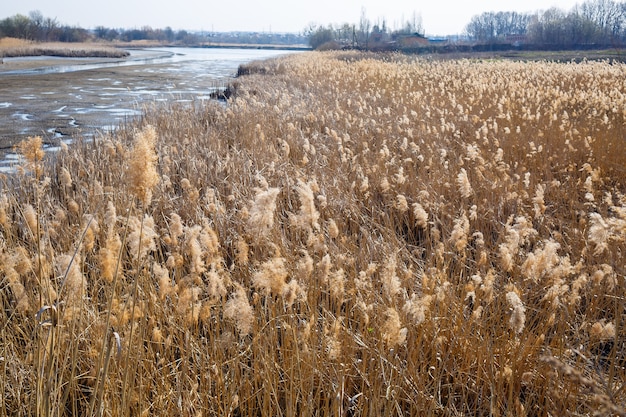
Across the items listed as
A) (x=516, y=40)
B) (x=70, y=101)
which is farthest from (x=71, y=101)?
(x=516, y=40)

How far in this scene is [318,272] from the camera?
282cm

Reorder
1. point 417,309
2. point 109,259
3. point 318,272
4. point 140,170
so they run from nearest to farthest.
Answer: point 140,170 → point 109,259 → point 417,309 → point 318,272

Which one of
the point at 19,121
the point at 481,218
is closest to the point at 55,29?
the point at 19,121

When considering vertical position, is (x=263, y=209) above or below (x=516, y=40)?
below

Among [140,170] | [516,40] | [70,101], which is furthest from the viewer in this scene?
[516,40]

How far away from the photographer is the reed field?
6.35 ft

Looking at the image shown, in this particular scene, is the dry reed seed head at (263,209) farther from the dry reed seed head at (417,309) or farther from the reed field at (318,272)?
the dry reed seed head at (417,309)

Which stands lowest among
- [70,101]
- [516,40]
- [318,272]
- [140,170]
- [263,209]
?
[318,272]

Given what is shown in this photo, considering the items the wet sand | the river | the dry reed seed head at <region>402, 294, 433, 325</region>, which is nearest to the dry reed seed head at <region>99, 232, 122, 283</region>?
the dry reed seed head at <region>402, 294, 433, 325</region>

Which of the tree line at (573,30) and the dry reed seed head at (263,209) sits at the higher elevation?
the tree line at (573,30)

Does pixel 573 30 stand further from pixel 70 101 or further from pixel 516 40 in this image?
pixel 70 101

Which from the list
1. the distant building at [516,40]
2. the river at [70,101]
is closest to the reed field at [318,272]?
the river at [70,101]

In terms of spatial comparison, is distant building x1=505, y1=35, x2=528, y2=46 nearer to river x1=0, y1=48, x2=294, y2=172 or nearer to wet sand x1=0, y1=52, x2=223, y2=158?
river x1=0, y1=48, x2=294, y2=172

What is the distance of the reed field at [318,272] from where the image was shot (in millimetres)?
1935
